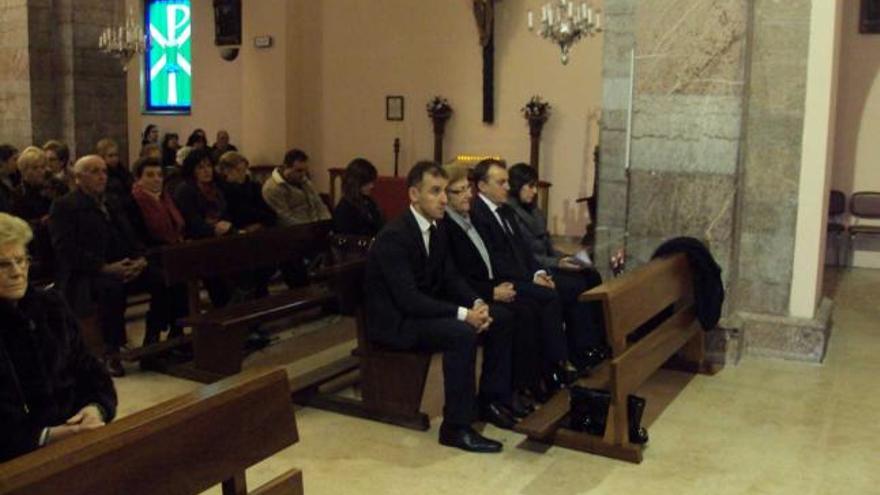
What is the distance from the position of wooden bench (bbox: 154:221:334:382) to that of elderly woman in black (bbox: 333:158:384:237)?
565 mm

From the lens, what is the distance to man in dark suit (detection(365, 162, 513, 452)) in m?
4.22

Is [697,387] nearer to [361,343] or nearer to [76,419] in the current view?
[361,343]

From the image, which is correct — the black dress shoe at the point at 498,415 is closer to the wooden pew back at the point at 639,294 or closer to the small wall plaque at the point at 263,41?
the wooden pew back at the point at 639,294

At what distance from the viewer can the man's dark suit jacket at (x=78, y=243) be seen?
5238mm

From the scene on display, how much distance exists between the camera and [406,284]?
170 inches

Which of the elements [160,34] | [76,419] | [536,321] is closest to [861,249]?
[536,321]

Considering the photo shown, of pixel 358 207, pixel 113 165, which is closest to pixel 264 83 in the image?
pixel 113 165

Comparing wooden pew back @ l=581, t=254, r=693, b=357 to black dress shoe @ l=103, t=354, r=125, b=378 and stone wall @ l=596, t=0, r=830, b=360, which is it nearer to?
stone wall @ l=596, t=0, r=830, b=360

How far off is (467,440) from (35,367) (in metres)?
2.02

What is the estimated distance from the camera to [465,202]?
4715 millimetres

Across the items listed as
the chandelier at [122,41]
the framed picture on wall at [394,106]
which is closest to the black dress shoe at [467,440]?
the chandelier at [122,41]

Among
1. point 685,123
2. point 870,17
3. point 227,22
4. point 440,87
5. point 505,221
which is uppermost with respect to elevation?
point 227,22

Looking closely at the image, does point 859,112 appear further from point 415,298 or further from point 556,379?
point 415,298

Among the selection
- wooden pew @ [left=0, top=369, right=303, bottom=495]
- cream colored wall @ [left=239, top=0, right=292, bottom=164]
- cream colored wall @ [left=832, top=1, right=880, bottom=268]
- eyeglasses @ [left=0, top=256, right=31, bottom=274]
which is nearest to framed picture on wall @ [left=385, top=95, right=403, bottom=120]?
cream colored wall @ [left=239, top=0, right=292, bottom=164]
